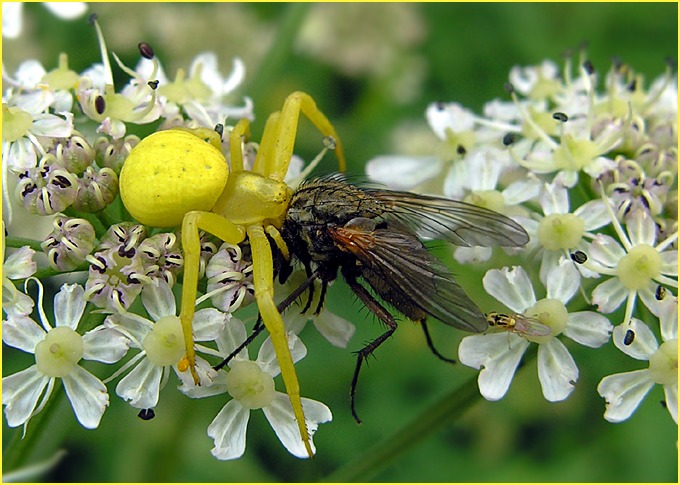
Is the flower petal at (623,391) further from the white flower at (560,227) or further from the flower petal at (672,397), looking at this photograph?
the white flower at (560,227)

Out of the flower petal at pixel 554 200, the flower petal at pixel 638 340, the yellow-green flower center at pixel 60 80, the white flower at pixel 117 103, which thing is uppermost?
the flower petal at pixel 554 200

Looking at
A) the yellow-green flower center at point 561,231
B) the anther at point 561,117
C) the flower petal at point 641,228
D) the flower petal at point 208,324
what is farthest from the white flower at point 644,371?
the flower petal at point 208,324

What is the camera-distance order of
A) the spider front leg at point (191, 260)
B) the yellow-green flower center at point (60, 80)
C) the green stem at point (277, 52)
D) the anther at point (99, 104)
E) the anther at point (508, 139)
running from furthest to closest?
the green stem at point (277, 52) < the anther at point (508, 139) < the yellow-green flower center at point (60, 80) < the anther at point (99, 104) < the spider front leg at point (191, 260)

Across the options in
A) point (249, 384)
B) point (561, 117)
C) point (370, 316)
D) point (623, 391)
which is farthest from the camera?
point (370, 316)

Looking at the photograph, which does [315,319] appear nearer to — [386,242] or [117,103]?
[386,242]

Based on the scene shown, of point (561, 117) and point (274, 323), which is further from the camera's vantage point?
point (561, 117)

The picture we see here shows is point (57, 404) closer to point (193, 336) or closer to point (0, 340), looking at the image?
point (0, 340)

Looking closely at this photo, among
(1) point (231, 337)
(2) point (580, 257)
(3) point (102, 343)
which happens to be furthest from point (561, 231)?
(3) point (102, 343)
